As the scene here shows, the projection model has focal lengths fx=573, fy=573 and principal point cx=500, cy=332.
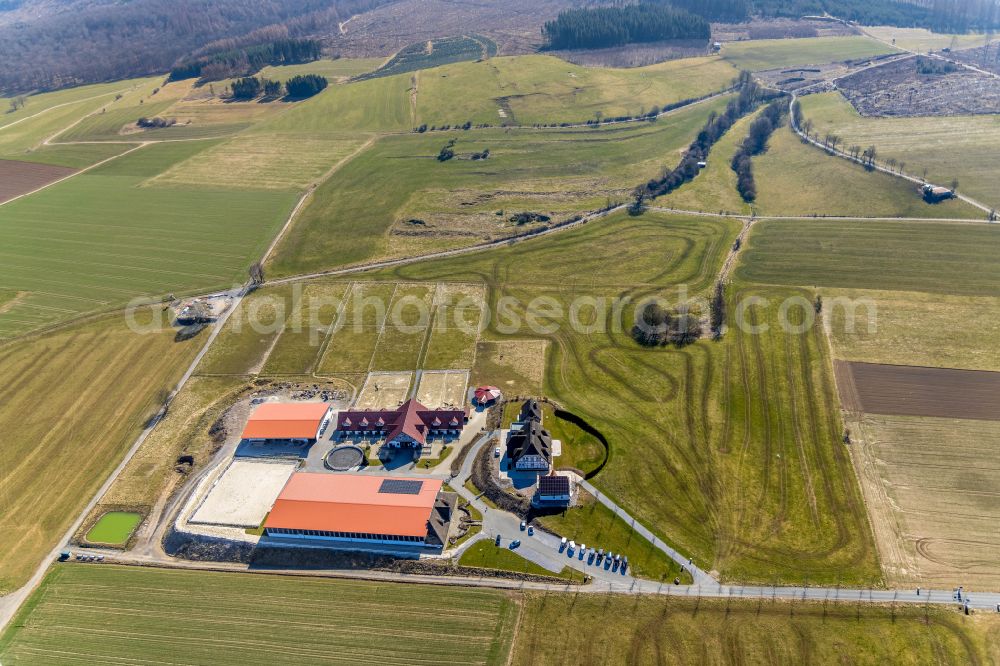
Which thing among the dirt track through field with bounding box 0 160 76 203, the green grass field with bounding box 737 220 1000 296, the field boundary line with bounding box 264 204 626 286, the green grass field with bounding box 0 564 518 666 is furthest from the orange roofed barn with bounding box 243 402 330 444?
the dirt track through field with bounding box 0 160 76 203

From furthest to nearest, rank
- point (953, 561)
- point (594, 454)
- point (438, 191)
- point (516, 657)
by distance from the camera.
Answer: point (438, 191) < point (594, 454) < point (953, 561) < point (516, 657)

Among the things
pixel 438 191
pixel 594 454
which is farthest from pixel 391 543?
pixel 438 191

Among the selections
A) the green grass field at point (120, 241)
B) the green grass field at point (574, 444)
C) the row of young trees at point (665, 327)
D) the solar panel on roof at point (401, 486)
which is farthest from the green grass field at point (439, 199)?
the solar panel on roof at point (401, 486)

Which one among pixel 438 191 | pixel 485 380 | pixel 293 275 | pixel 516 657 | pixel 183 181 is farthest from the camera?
pixel 183 181

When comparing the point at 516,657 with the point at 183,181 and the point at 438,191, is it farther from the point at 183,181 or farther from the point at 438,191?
the point at 183,181

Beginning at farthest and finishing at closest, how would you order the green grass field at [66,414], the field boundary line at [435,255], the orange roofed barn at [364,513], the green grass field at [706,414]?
the field boundary line at [435,255] < the green grass field at [66,414] < the orange roofed barn at [364,513] < the green grass field at [706,414]

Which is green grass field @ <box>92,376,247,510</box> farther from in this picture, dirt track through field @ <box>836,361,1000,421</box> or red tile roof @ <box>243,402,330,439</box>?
dirt track through field @ <box>836,361,1000,421</box>

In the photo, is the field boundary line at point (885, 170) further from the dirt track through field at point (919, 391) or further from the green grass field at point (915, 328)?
the dirt track through field at point (919, 391)
